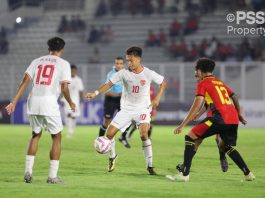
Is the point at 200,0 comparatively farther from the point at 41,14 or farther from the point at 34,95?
the point at 34,95

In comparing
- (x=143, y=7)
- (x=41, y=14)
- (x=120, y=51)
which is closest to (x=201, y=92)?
(x=120, y=51)

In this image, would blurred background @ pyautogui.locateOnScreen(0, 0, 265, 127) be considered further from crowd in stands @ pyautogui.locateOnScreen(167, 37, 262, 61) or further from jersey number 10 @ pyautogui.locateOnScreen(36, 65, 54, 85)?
jersey number 10 @ pyautogui.locateOnScreen(36, 65, 54, 85)

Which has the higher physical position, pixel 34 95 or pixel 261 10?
pixel 261 10

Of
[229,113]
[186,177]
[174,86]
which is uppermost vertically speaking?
[174,86]

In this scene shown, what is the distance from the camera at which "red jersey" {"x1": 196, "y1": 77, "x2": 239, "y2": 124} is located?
39.8 feet

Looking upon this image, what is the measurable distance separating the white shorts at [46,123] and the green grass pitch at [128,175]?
0.84 m

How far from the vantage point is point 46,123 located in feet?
39.6

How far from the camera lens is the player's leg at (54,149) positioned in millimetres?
11867

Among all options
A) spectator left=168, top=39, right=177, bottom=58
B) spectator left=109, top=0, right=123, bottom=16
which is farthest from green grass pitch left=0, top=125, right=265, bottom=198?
spectator left=109, top=0, right=123, bottom=16

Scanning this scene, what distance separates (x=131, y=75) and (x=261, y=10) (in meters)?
24.9

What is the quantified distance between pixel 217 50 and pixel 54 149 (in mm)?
25990

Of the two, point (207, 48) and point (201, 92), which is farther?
point (207, 48)

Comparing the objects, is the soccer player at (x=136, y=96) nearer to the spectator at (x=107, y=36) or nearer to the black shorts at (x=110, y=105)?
the black shorts at (x=110, y=105)

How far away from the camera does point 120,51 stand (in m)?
40.8
